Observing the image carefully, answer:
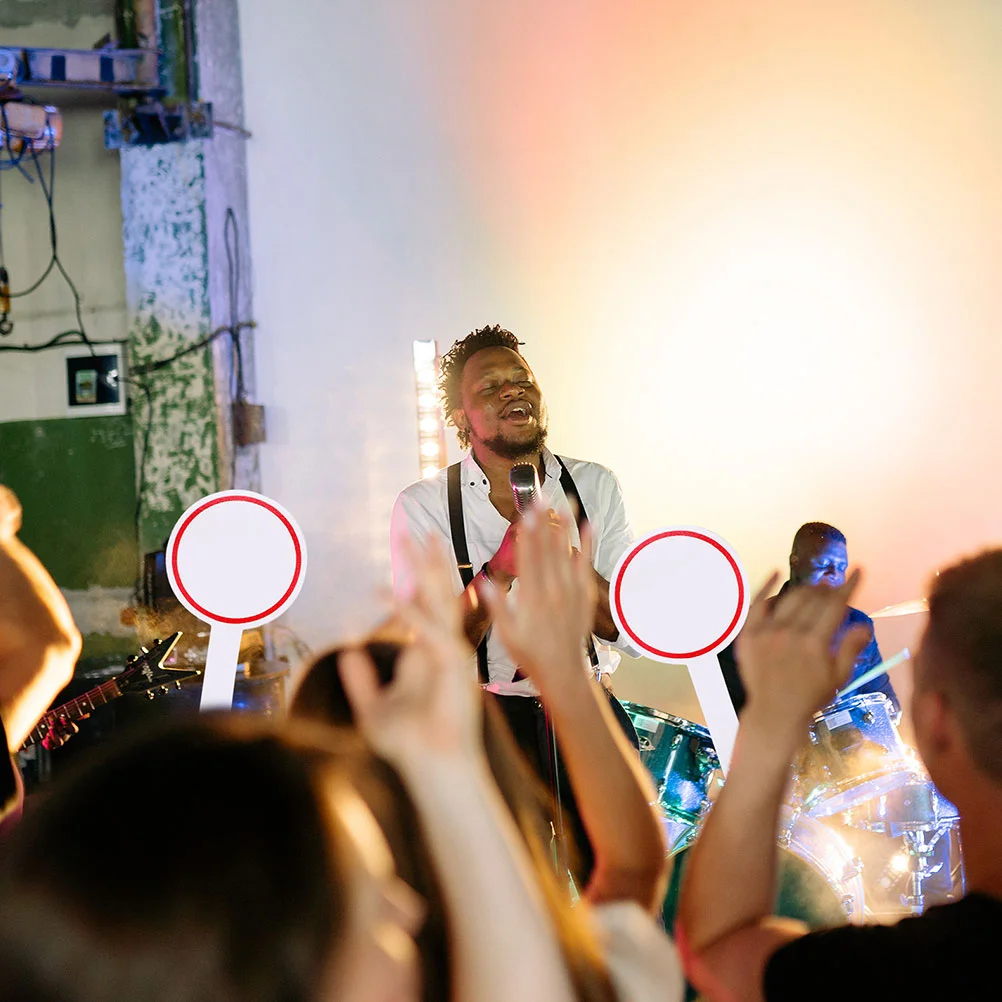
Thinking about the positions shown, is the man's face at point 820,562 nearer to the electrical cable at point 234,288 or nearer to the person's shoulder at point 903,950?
the electrical cable at point 234,288

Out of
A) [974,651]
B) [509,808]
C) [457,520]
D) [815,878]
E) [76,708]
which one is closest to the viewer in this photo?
[974,651]

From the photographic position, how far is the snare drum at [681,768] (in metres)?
3.07

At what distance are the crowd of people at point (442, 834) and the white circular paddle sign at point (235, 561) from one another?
209 millimetres

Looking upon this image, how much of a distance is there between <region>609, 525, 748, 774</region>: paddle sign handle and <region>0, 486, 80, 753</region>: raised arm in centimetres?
84

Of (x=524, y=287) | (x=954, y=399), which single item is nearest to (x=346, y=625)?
(x=524, y=287)

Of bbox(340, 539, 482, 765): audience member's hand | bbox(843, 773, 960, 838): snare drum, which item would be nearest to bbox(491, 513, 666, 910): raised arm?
bbox(340, 539, 482, 765): audience member's hand

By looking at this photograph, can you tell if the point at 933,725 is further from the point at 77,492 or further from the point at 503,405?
the point at 77,492

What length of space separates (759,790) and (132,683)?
2748mm

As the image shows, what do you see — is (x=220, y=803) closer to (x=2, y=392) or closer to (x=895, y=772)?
(x=895, y=772)

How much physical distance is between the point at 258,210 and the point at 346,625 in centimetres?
192

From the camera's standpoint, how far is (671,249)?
452 cm

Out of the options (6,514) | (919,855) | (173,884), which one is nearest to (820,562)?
(919,855)

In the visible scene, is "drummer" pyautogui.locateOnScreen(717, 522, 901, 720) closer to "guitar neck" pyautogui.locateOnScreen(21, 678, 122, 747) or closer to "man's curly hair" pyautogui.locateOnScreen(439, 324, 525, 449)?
"man's curly hair" pyautogui.locateOnScreen(439, 324, 525, 449)

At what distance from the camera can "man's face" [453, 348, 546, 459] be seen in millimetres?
2857
